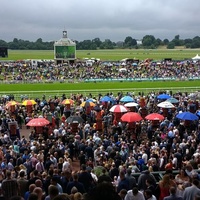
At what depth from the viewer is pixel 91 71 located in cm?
6488

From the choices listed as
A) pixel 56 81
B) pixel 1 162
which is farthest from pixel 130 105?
pixel 56 81

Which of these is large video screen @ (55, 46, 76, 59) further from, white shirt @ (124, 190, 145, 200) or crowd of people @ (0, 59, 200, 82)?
white shirt @ (124, 190, 145, 200)

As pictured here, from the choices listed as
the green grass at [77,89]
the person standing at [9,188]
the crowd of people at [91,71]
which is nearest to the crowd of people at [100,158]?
the person standing at [9,188]

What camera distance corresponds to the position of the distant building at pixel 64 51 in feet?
221

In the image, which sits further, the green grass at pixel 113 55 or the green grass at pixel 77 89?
the green grass at pixel 113 55

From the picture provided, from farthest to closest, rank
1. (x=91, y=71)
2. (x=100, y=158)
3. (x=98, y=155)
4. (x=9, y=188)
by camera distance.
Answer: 1. (x=91, y=71)
2. (x=98, y=155)
3. (x=100, y=158)
4. (x=9, y=188)

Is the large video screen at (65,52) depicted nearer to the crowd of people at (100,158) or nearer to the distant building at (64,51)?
the distant building at (64,51)

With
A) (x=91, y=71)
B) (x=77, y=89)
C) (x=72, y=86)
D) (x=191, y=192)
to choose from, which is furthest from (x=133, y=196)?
(x=91, y=71)

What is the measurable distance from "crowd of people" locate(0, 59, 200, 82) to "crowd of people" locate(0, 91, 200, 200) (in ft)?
103

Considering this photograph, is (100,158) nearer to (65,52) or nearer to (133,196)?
(133,196)

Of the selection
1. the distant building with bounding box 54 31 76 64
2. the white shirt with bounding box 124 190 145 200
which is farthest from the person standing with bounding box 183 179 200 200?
the distant building with bounding box 54 31 76 64

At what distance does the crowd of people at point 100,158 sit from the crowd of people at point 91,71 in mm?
31513

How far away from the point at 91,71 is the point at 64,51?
687 cm

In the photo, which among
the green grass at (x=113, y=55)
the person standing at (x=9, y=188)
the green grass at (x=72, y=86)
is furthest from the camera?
the green grass at (x=113, y=55)
